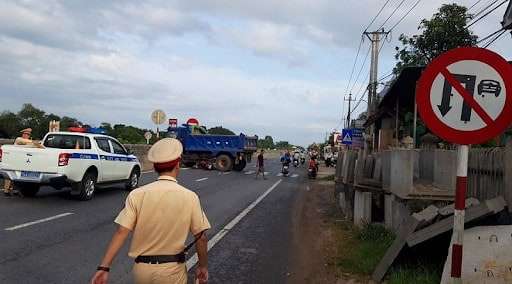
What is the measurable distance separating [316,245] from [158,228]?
729cm

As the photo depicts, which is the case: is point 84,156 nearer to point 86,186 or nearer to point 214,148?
point 86,186

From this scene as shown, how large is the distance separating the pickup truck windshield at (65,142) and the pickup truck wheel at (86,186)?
0.82 m

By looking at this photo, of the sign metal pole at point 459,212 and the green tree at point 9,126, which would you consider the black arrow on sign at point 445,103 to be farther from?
the green tree at point 9,126

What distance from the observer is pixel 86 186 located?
1550 centimetres

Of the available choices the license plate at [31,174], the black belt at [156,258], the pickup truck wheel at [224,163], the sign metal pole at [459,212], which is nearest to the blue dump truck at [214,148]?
the pickup truck wheel at [224,163]

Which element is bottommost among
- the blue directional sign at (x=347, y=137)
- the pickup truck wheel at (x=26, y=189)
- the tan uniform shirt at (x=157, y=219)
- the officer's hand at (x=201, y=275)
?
the pickup truck wheel at (x=26, y=189)

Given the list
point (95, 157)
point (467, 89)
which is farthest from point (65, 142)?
point (467, 89)

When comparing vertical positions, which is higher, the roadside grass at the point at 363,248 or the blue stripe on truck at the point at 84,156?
the blue stripe on truck at the point at 84,156

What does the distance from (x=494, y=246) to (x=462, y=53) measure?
2.08 meters

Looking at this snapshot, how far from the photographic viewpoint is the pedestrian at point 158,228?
12.0ft

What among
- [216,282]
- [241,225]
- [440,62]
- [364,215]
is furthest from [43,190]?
[440,62]

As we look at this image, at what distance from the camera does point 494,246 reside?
5.63 meters

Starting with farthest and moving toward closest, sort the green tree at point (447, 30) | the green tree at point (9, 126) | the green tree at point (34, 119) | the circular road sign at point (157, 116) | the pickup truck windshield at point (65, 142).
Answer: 1. the green tree at point (34, 119)
2. the green tree at point (9, 126)
3. the circular road sign at point (157, 116)
4. the green tree at point (447, 30)
5. the pickup truck windshield at point (65, 142)

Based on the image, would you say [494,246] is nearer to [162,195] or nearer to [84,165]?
[162,195]
